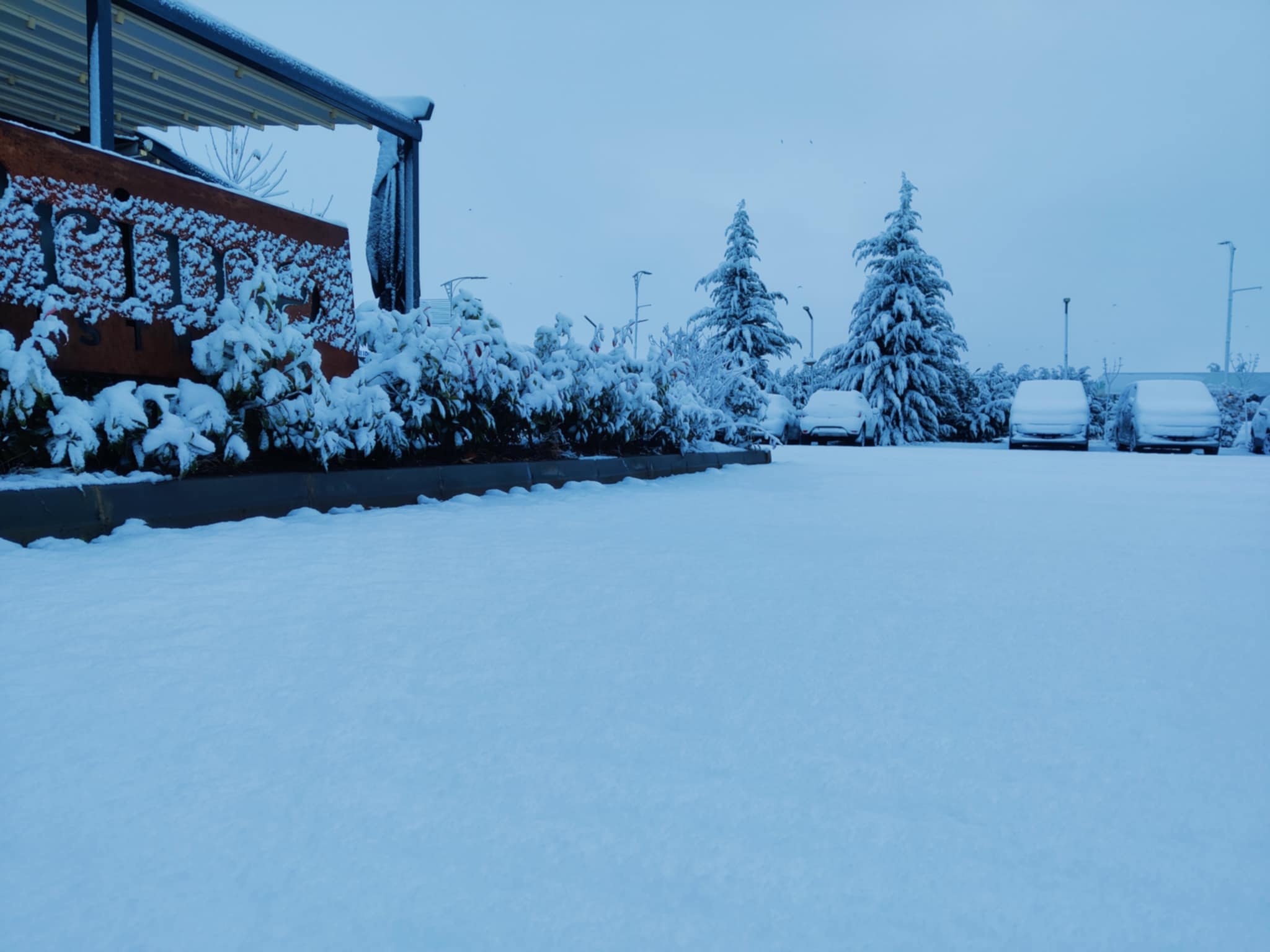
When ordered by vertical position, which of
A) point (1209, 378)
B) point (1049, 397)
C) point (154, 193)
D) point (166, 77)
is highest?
point (1209, 378)

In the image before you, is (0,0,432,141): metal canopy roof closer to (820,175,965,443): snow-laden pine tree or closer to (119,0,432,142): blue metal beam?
(119,0,432,142): blue metal beam

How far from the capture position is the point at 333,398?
4070 millimetres

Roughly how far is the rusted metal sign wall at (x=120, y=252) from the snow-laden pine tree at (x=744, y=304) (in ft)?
68.7

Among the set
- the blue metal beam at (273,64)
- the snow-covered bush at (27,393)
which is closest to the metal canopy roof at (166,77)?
the blue metal beam at (273,64)

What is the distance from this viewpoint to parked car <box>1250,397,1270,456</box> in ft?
52.6

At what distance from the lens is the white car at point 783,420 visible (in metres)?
16.7

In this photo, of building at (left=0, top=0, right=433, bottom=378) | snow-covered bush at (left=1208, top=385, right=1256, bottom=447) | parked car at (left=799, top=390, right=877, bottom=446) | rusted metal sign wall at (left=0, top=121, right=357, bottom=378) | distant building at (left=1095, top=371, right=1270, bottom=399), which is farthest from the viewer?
distant building at (left=1095, top=371, right=1270, bottom=399)

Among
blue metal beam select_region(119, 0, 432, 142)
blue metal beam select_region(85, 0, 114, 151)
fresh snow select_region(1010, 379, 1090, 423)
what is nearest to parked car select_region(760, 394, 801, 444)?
fresh snow select_region(1010, 379, 1090, 423)

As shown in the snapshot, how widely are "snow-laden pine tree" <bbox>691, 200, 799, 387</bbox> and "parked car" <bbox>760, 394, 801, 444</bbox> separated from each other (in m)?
6.23

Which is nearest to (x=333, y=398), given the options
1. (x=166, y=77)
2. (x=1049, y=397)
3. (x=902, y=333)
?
(x=166, y=77)

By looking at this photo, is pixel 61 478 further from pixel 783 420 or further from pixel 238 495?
pixel 783 420

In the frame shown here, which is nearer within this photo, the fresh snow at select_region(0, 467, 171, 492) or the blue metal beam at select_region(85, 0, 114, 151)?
the fresh snow at select_region(0, 467, 171, 492)

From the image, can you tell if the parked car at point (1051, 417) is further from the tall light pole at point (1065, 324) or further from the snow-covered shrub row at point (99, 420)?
the tall light pole at point (1065, 324)

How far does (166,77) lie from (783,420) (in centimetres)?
1277
